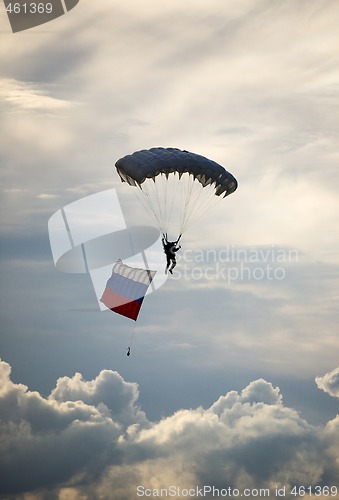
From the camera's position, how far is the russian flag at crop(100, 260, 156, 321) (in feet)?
251

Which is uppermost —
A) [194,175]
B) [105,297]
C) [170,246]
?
[194,175]

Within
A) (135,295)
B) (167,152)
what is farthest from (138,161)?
(135,295)

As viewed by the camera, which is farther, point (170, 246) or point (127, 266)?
point (127, 266)

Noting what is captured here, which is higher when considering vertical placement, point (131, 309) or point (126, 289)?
point (126, 289)

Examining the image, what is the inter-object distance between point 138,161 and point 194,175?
497cm

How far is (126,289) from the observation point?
78.1 metres

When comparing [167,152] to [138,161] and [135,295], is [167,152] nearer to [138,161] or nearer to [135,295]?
[138,161]

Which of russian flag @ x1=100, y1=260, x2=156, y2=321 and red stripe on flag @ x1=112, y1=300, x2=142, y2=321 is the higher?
russian flag @ x1=100, y1=260, x2=156, y2=321

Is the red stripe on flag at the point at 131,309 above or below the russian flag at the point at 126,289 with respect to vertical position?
below

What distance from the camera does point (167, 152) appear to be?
67.8m

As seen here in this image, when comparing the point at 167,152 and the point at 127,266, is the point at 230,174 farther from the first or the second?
the point at 127,266

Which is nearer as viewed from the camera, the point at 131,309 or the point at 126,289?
the point at 131,309

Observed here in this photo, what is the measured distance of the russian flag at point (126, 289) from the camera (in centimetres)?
7638

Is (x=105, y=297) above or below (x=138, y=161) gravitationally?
below
